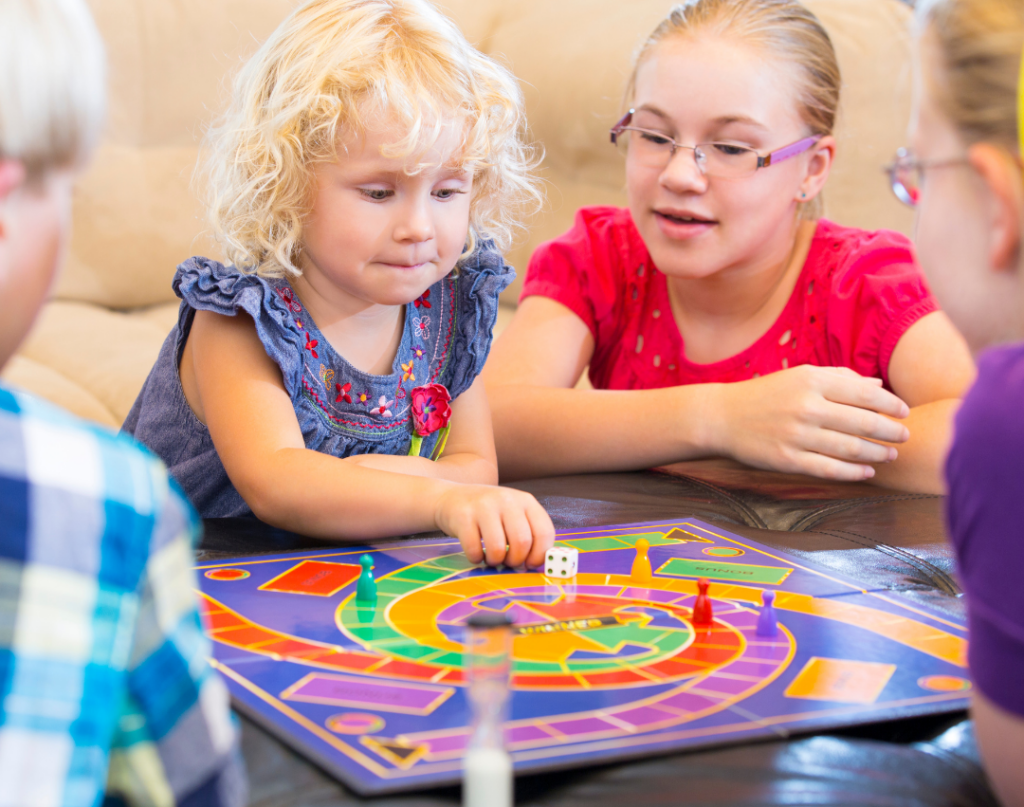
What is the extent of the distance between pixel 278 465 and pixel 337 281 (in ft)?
0.78

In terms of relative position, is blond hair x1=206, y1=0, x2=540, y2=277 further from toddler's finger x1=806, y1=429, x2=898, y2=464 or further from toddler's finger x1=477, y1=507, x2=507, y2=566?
toddler's finger x1=806, y1=429, x2=898, y2=464

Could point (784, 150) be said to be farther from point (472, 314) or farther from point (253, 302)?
point (253, 302)

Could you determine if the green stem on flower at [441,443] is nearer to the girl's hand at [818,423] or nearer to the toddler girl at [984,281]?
the girl's hand at [818,423]

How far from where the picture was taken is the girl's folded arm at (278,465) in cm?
101

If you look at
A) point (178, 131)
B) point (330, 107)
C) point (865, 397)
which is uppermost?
point (178, 131)

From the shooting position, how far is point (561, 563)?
88 centimetres

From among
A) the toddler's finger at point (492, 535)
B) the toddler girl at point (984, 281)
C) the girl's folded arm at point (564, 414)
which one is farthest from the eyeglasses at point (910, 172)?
the girl's folded arm at point (564, 414)

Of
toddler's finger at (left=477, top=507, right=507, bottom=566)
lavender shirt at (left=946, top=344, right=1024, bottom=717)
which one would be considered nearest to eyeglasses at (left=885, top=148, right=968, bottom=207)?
lavender shirt at (left=946, top=344, right=1024, bottom=717)

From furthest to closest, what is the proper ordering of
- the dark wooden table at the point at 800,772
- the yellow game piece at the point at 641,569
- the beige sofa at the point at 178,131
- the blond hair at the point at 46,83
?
the beige sofa at the point at 178,131, the yellow game piece at the point at 641,569, the dark wooden table at the point at 800,772, the blond hair at the point at 46,83

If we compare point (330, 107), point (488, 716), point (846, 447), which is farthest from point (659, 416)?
point (488, 716)

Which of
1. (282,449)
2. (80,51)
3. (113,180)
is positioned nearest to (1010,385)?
(80,51)

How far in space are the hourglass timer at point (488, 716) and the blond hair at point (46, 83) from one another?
28cm

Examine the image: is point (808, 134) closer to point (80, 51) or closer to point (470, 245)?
point (470, 245)

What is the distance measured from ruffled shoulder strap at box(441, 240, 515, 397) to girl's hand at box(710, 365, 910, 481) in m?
0.32
